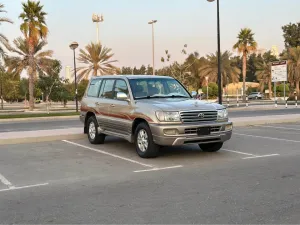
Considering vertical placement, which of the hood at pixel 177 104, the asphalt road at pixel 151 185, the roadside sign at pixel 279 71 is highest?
the roadside sign at pixel 279 71

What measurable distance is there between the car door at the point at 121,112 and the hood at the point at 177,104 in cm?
44

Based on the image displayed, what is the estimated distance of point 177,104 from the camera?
8469 mm

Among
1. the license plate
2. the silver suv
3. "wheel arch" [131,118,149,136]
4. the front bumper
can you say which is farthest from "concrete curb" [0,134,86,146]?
the license plate

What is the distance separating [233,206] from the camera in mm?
5051

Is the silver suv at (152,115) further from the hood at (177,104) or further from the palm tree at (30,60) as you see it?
the palm tree at (30,60)

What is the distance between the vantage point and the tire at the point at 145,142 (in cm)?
844

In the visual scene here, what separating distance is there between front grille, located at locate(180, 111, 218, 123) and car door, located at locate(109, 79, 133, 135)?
143 centimetres

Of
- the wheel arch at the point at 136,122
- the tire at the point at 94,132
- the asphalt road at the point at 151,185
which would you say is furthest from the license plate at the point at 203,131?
the tire at the point at 94,132

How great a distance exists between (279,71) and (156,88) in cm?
2638

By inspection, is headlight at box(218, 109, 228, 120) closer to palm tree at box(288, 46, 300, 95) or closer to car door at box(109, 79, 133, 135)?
car door at box(109, 79, 133, 135)

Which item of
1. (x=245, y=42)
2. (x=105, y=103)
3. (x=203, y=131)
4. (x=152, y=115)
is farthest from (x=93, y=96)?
(x=245, y=42)

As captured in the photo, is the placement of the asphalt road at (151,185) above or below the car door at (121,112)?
below

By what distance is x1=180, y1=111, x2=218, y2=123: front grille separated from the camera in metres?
8.22

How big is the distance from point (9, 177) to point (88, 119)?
4347 mm
